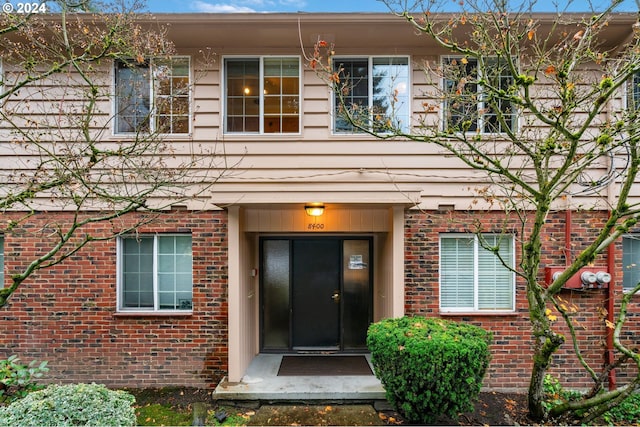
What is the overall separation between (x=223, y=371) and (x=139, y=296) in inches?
70.7

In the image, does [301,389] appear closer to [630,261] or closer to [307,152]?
[307,152]

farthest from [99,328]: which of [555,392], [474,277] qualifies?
[555,392]

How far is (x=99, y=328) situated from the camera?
572 centimetres

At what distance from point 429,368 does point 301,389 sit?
6.32ft

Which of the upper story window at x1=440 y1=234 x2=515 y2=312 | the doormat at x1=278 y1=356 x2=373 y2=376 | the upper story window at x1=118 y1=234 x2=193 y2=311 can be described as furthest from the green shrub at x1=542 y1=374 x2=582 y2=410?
the upper story window at x1=118 y1=234 x2=193 y2=311

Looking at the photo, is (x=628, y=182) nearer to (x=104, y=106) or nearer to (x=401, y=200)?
(x=401, y=200)

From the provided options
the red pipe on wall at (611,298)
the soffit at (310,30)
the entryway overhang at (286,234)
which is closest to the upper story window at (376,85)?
the soffit at (310,30)

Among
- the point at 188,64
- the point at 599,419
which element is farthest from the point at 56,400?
the point at 599,419

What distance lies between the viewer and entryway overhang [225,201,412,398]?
535 cm

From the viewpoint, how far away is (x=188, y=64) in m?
5.82

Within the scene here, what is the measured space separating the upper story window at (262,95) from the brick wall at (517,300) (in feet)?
8.38

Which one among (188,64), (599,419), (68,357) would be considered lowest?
(599,419)

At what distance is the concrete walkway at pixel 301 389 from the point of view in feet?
16.4

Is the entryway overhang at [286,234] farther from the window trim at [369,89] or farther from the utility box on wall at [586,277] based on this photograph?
the utility box on wall at [586,277]
